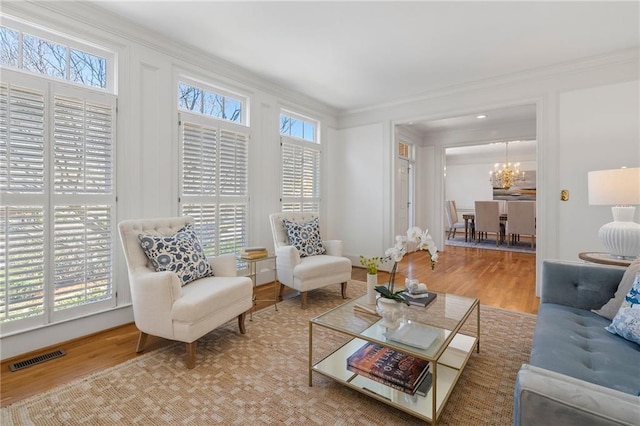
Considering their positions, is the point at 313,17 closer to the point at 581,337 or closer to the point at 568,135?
the point at 581,337

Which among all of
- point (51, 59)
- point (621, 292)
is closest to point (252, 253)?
point (51, 59)

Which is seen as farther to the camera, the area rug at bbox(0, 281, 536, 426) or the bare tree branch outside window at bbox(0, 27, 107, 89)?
the bare tree branch outside window at bbox(0, 27, 107, 89)

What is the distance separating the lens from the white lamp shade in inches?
86.7

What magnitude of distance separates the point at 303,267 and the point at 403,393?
164 centimetres

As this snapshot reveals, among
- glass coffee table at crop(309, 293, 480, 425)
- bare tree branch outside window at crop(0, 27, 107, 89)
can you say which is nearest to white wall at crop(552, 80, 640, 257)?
glass coffee table at crop(309, 293, 480, 425)

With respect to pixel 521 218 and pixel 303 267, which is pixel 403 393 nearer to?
pixel 303 267

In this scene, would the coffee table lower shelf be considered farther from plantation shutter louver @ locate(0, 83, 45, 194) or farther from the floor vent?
plantation shutter louver @ locate(0, 83, 45, 194)

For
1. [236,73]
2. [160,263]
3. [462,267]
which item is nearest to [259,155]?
[236,73]

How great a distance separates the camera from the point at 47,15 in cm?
222

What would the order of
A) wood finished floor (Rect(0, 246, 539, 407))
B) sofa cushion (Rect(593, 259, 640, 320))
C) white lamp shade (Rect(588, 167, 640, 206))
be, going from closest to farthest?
sofa cushion (Rect(593, 259, 640, 320)) < wood finished floor (Rect(0, 246, 539, 407)) < white lamp shade (Rect(588, 167, 640, 206))

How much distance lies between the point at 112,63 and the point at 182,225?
60.6 inches

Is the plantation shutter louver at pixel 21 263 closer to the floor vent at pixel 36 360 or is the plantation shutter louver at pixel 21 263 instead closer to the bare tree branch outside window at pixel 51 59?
the floor vent at pixel 36 360

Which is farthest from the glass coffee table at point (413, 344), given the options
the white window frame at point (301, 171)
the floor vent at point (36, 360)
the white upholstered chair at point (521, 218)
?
the white upholstered chair at point (521, 218)

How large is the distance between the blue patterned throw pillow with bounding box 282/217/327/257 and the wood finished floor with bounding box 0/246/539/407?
1.92 ft
